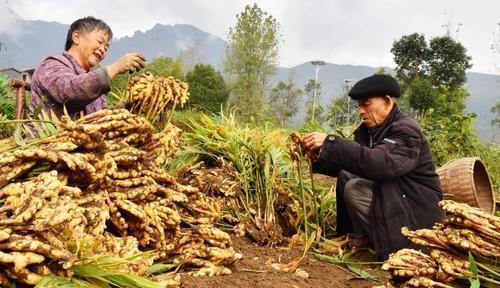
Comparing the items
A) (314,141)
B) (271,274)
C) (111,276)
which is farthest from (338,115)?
(111,276)

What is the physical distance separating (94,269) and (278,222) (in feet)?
8.58

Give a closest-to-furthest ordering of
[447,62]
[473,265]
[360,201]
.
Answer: [473,265], [360,201], [447,62]

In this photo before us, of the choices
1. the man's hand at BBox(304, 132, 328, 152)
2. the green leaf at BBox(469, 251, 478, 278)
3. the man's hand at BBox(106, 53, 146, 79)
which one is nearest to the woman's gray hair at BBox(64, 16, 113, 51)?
the man's hand at BBox(106, 53, 146, 79)

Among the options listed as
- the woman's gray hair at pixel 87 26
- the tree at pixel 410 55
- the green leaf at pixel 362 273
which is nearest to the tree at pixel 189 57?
the tree at pixel 410 55

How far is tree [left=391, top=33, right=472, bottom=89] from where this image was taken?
2862 cm

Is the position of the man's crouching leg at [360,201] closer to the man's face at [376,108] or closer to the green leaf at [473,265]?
the man's face at [376,108]

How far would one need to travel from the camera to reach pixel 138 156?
2430mm

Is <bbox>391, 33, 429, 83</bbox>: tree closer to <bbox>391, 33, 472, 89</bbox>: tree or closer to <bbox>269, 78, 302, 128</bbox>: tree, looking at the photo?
<bbox>391, 33, 472, 89</bbox>: tree

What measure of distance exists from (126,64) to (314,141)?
4.57 feet

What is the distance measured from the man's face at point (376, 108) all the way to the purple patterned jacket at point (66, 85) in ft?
6.09

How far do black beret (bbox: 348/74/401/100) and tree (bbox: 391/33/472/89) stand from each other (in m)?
26.2

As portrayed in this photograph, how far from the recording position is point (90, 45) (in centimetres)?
350

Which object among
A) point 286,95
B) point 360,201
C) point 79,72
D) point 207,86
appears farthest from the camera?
point 286,95

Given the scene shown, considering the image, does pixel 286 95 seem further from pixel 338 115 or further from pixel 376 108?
pixel 376 108
